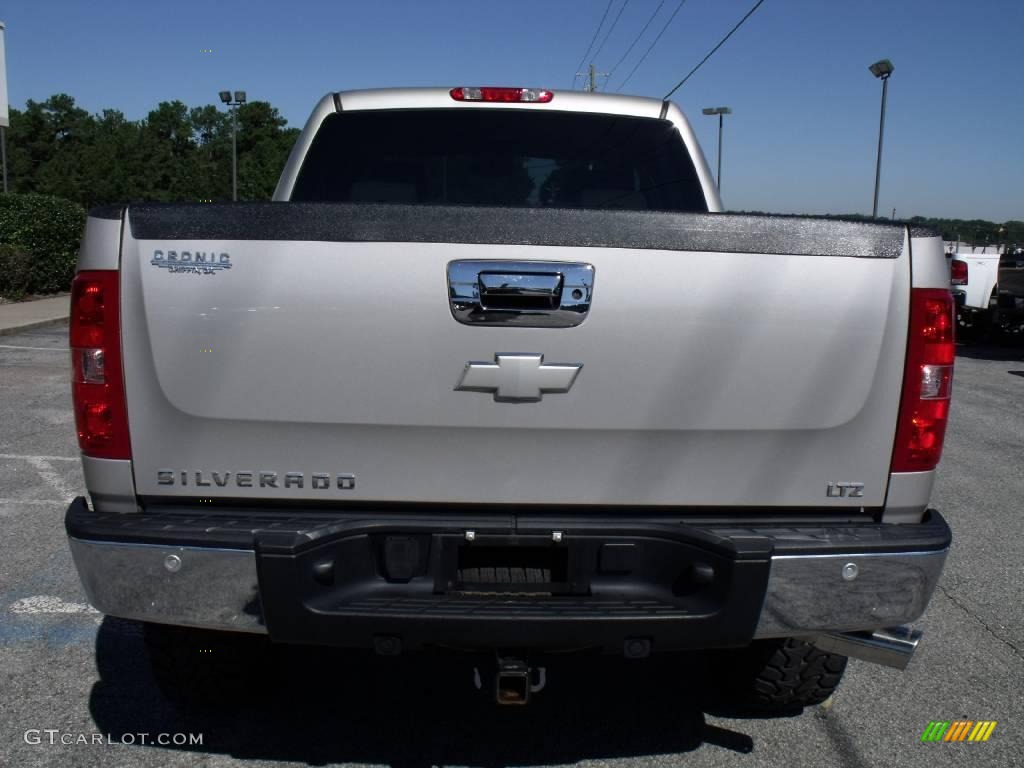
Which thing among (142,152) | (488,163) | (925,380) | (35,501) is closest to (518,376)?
(925,380)

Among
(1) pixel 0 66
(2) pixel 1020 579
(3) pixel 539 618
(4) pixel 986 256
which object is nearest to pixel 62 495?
(3) pixel 539 618

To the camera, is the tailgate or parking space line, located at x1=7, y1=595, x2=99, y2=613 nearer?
the tailgate

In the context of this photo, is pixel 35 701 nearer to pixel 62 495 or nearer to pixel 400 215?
pixel 400 215

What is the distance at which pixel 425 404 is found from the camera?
2.39 metres

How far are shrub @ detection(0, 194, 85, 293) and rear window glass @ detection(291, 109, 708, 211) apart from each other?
623 inches

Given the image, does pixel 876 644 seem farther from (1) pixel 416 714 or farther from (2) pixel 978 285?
(2) pixel 978 285

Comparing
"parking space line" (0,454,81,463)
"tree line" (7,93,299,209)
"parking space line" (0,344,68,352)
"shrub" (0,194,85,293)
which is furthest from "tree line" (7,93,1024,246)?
"parking space line" (0,454,81,463)

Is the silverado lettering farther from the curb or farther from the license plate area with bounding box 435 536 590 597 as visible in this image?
the curb

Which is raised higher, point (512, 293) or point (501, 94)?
point (501, 94)

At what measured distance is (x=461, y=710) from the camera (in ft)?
10.7

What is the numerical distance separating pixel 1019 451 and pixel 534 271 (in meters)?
7.10

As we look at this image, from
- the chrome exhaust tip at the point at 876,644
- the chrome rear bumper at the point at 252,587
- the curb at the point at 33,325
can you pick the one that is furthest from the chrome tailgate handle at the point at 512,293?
the curb at the point at 33,325

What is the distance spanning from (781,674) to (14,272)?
17.6m

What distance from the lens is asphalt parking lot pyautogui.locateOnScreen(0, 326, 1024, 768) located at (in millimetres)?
2969
